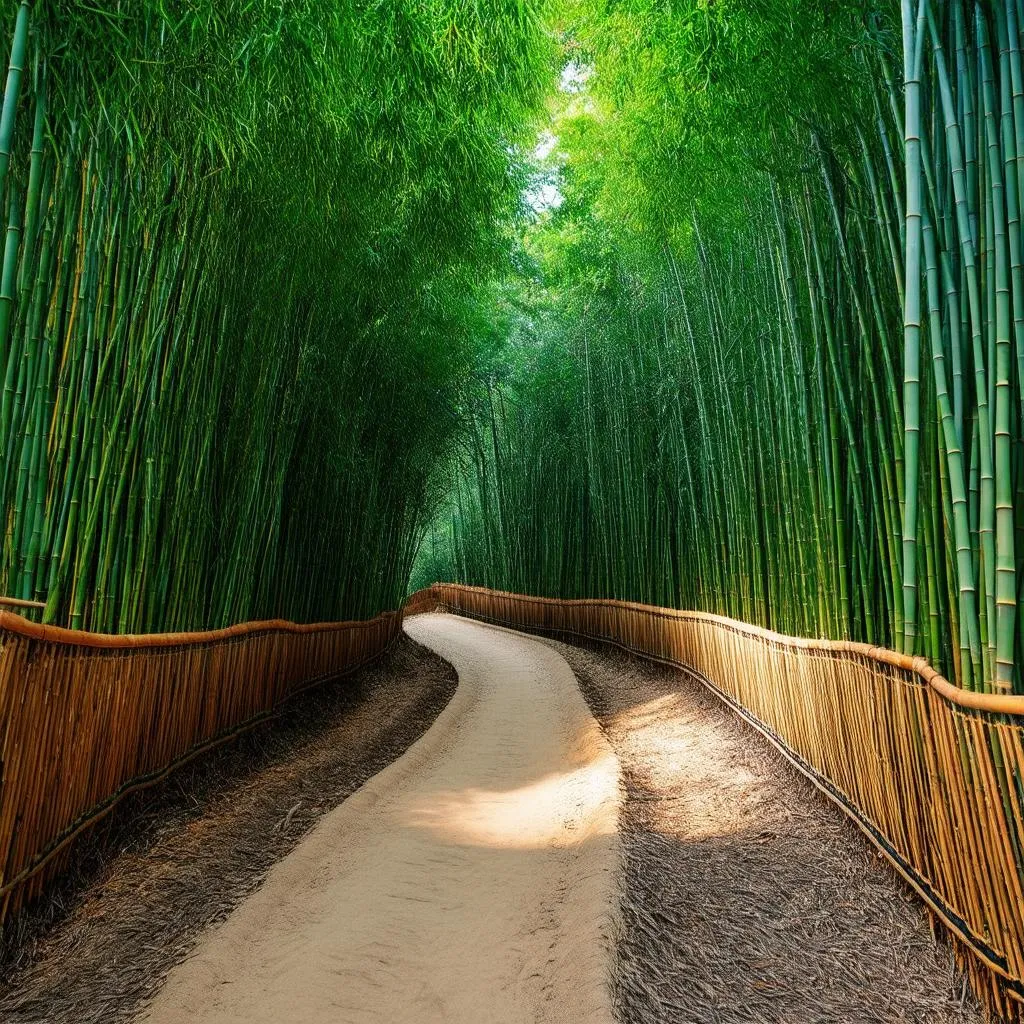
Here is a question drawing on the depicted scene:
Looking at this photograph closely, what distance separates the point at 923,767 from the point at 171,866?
Answer: 7.23 feet

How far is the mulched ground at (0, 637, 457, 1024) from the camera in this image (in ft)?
6.04

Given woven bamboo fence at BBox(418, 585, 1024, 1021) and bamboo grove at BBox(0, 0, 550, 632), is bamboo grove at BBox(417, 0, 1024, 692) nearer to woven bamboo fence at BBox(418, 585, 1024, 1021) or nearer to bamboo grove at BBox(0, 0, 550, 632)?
woven bamboo fence at BBox(418, 585, 1024, 1021)

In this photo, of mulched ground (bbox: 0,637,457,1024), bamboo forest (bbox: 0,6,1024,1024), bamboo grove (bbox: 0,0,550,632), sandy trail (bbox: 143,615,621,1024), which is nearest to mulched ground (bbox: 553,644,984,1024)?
bamboo forest (bbox: 0,6,1024,1024)

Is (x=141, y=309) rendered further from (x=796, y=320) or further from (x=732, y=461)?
(x=732, y=461)

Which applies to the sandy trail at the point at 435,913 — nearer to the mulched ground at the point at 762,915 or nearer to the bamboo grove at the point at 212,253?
the mulched ground at the point at 762,915

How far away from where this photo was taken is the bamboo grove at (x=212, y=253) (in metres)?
2.08

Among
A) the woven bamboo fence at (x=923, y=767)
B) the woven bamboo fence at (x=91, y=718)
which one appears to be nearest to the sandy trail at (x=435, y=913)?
the woven bamboo fence at (x=91, y=718)

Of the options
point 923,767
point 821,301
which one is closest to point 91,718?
point 923,767

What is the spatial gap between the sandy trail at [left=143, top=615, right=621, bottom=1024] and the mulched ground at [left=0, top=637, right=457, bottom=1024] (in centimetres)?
14

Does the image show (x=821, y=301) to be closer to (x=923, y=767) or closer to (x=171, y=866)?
(x=923, y=767)

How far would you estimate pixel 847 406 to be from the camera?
2525mm

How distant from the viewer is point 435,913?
7.46ft

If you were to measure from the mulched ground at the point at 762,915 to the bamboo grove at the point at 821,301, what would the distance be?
0.68 metres

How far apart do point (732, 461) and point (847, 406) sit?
6.16ft
